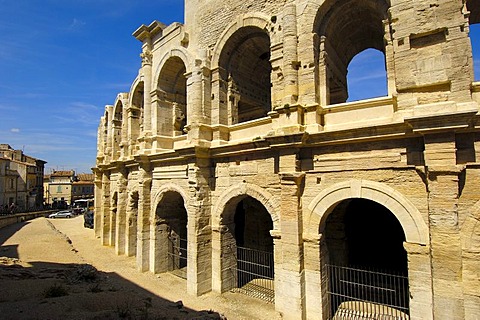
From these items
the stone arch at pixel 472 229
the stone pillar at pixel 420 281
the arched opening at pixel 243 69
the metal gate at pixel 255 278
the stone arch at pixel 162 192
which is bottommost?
the metal gate at pixel 255 278

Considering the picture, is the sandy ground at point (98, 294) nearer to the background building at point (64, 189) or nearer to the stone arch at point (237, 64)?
the stone arch at point (237, 64)

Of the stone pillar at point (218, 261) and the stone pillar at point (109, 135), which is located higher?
the stone pillar at point (109, 135)

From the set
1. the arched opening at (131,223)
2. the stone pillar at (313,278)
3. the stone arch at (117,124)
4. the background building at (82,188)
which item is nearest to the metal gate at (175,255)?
the arched opening at (131,223)

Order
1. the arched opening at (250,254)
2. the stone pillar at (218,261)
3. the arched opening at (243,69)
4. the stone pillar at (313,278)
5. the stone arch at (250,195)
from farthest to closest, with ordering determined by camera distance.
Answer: the arched opening at (243,69)
the arched opening at (250,254)
the stone pillar at (218,261)
the stone arch at (250,195)
the stone pillar at (313,278)

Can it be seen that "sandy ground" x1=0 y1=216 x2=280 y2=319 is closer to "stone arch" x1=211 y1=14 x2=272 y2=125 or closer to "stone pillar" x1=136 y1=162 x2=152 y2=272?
"stone pillar" x1=136 y1=162 x2=152 y2=272

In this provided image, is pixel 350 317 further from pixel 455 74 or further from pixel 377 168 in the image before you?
pixel 455 74

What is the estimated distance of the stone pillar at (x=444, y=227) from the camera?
5129mm

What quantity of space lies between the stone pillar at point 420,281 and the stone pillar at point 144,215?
33.8 ft

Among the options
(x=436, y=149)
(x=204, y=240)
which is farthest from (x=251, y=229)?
(x=436, y=149)

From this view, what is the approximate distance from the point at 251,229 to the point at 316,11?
27.4ft

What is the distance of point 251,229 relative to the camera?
11.6 meters

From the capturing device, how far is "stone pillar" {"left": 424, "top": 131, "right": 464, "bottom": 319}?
202 inches

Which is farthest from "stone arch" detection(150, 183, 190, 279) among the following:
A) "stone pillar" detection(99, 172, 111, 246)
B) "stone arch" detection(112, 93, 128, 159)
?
"stone pillar" detection(99, 172, 111, 246)

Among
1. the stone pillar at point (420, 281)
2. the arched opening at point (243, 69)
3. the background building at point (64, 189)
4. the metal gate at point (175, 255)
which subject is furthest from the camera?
the background building at point (64, 189)
